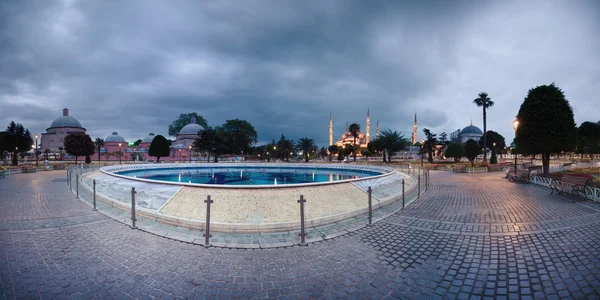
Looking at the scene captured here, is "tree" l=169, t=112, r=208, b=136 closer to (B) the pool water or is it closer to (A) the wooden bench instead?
(B) the pool water

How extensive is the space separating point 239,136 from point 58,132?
2166 inches

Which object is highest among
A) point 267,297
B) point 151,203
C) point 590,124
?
point 590,124

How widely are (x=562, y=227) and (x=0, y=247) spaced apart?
1495 centimetres

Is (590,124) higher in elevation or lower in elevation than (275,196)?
higher

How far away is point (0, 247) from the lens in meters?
5.62

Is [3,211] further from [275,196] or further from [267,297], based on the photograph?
[267,297]

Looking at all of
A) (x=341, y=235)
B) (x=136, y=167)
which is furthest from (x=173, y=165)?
(x=341, y=235)

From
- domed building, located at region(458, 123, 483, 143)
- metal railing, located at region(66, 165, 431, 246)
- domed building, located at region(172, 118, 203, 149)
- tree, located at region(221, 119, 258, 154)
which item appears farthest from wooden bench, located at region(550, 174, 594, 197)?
domed building, located at region(458, 123, 483, 143)

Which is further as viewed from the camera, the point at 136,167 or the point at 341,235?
the point at 136,167

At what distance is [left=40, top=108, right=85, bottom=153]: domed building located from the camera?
70125mm

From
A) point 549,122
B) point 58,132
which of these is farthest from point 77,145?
→ point 549,122

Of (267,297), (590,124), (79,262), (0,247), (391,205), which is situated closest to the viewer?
(267,297)

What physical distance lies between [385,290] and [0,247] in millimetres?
8753

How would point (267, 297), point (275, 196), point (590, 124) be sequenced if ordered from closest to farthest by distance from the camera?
point (267, 297), point (275, 196), point (590, 124)
